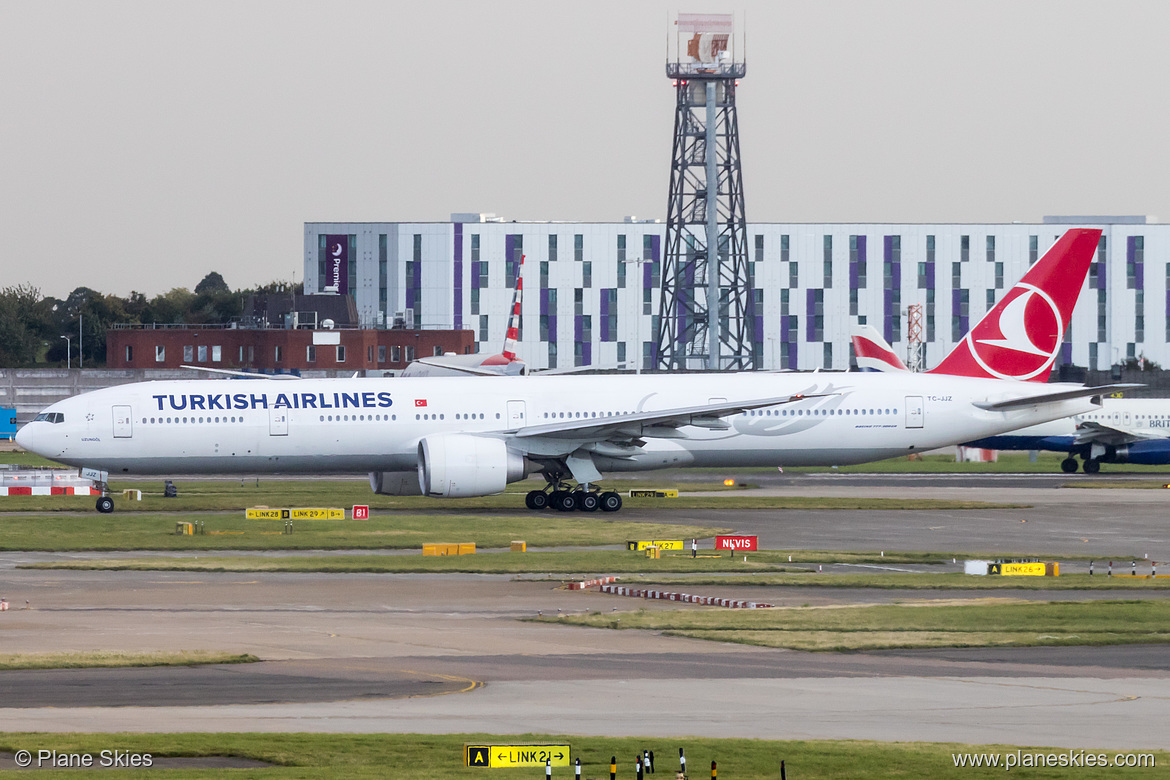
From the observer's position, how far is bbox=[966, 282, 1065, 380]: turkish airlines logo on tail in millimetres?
51469

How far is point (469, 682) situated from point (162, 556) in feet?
56.7

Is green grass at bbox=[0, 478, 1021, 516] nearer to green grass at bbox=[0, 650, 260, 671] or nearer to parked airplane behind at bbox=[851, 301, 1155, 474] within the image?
parked airplane behind at bbox=[851, 301, 1155, 474]

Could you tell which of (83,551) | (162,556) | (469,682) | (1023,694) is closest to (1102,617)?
(1023,694)

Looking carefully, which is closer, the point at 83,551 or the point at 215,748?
the point at 215,748

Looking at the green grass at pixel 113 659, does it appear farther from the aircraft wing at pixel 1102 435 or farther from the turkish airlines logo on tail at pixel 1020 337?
the aircraft wing at pixel 1102 435

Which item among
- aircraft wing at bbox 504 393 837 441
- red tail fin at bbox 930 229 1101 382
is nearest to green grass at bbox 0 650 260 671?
aircraft wing at bbox 504 393 837 441

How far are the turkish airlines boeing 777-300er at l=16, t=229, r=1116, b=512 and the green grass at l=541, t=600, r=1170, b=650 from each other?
63.2 ft

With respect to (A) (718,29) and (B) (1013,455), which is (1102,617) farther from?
(A) (718,29)

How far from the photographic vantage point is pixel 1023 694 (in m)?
17.3

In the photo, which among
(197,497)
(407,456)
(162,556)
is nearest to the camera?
(162,556)

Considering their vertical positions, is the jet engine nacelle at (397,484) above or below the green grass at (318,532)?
above

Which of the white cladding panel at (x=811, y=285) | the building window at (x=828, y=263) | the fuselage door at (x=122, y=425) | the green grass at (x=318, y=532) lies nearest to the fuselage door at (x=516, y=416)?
the green grass at (x=318, y=532)

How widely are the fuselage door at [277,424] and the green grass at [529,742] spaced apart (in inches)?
1187

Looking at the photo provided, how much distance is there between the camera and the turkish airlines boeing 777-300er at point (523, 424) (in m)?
43.9
